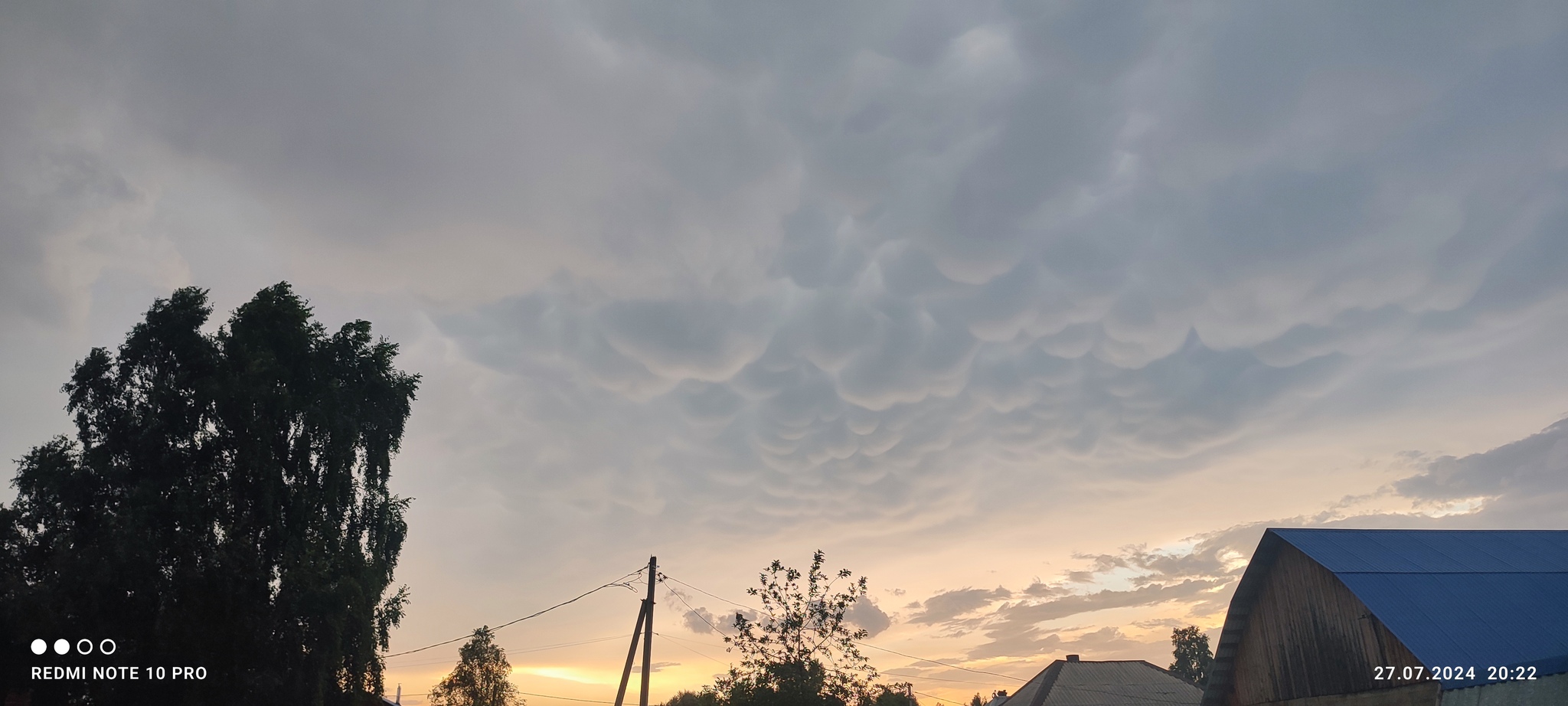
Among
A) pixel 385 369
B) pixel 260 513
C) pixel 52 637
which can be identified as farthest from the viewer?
pixel 385 369

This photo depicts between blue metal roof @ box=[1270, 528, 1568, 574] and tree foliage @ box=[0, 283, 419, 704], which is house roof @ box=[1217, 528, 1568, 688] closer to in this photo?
blue metal roof @ box=[1270, 528, 1568, 574]

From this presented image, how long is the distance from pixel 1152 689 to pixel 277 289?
194ft

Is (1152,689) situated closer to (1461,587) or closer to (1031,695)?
(1031,695)

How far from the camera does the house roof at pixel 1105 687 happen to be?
57938 mm

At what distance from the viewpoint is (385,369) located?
39.6 m

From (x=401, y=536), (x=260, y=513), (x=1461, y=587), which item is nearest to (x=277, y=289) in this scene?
(x=260, y=513)

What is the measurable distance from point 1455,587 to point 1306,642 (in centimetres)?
583

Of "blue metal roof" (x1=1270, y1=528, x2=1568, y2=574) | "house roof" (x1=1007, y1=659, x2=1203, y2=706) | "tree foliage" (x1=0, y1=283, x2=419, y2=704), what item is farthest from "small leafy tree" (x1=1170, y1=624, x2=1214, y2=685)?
"tree foliage" (x1=0, y1=283, x2=419, y2=704)

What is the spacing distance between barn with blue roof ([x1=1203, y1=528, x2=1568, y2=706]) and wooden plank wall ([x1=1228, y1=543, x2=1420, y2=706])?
5 centimetres

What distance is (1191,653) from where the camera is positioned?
4651 inches

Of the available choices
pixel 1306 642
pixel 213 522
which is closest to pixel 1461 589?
pixel 1306 642

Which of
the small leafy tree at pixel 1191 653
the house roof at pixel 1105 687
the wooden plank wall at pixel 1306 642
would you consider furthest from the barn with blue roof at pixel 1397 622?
the small leafy tree at pixel 1191 653

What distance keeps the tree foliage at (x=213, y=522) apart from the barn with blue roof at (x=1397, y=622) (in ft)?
122

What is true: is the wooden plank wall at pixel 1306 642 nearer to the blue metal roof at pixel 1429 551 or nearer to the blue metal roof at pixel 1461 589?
the blue metal roof at pixel 1461 589
